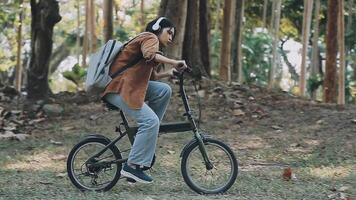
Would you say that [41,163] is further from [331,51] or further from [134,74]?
[331,51]

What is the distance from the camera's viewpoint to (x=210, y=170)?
5.73 meters

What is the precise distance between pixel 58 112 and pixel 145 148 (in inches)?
226

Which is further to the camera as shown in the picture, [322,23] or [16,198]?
[322,23]

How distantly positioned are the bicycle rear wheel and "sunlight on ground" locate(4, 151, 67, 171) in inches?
65.5

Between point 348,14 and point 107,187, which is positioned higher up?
point 348,14

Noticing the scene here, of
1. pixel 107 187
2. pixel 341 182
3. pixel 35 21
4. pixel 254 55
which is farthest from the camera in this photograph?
pixel 254 55

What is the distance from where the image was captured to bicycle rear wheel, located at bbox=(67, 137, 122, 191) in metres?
5.72

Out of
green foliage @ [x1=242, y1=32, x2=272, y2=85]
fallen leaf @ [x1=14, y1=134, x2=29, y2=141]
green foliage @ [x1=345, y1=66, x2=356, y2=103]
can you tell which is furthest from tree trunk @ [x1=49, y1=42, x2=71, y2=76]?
fallen leaf @ [x1=14, y1=134, x2=29, y2=141]

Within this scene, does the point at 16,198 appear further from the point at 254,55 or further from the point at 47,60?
the point at 254,55

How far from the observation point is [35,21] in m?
10.7

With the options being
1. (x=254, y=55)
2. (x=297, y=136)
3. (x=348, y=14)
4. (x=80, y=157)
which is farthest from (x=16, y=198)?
(x=254, y=55)

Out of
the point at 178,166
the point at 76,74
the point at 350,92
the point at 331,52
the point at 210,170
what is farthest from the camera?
the point at 350,92

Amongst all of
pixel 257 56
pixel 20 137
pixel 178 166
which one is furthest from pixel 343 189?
pixel 257 56

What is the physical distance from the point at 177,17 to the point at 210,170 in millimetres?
5884
